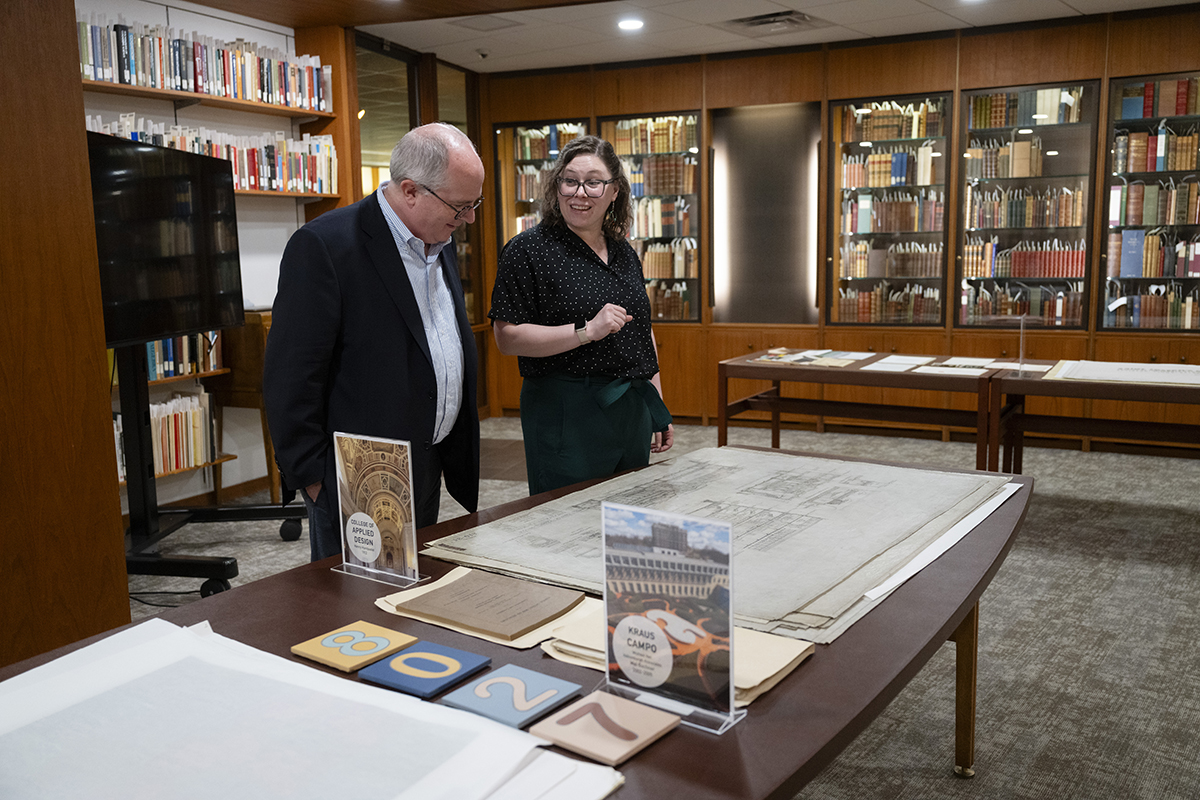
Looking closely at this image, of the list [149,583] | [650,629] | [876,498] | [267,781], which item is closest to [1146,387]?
[876,498]

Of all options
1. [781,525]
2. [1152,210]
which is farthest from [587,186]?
[1152,210]

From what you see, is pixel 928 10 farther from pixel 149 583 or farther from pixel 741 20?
pixel 149 583

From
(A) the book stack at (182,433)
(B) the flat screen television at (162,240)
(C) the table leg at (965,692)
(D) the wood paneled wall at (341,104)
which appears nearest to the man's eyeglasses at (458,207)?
(C) the table leg at (965,692)

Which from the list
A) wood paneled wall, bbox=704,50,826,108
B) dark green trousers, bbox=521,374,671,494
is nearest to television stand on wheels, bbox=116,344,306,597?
dark green trousers, bbox=521,374,671,494

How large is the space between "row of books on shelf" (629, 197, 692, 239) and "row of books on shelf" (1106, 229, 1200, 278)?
9.84ft

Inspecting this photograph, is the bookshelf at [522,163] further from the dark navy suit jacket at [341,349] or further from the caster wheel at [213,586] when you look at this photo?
the dark navy suit jacket at [341,349]

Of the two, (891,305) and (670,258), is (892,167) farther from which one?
(670,258)

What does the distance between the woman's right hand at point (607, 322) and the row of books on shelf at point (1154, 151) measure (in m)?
5.22

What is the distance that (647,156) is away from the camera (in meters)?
7.30

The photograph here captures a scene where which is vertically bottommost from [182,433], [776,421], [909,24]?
[776,421]

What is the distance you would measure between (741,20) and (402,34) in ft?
7.36

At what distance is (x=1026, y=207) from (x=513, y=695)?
6.32 meters

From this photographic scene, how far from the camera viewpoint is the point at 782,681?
3.49ft

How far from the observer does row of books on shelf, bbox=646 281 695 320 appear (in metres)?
7.33
